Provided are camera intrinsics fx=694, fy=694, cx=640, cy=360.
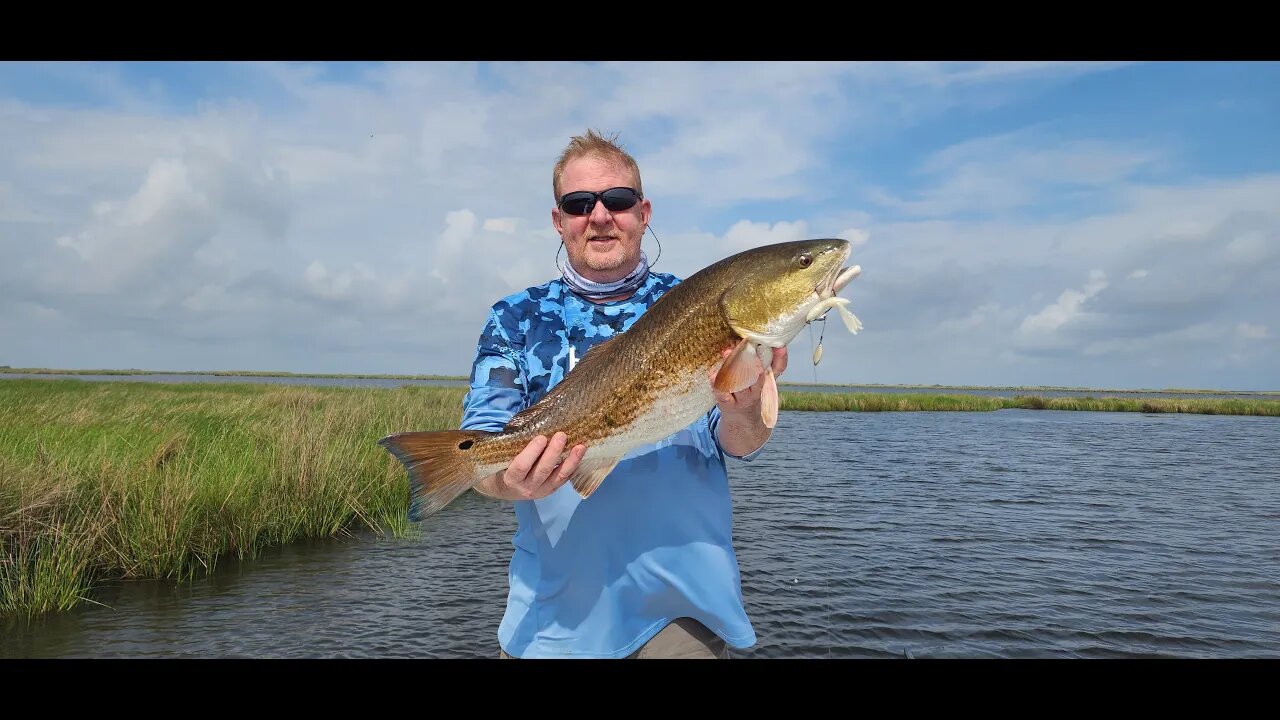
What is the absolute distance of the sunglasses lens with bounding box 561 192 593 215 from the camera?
3.88 meters

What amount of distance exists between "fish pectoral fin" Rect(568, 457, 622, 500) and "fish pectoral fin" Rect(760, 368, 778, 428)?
782mm

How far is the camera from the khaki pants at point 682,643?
3.50 meters

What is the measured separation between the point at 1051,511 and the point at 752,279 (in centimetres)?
2094

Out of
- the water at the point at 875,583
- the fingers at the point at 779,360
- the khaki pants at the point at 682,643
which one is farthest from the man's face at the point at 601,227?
the water at the point at 875,583

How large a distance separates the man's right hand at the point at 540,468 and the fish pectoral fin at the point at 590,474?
1.8 inches

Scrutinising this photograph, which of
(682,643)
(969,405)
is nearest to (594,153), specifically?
(682,643)

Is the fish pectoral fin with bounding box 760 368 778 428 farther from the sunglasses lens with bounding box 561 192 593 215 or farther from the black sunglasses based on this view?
the sunglasses lens with bounding box 561 192 593 215

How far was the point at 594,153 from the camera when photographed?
3932 millimetres

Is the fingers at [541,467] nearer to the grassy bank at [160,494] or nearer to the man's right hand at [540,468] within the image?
the man's right hand at [540,468]

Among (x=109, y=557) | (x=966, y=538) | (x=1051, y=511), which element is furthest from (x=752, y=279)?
(x=1051, y=511)

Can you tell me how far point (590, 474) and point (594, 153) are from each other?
180 cm

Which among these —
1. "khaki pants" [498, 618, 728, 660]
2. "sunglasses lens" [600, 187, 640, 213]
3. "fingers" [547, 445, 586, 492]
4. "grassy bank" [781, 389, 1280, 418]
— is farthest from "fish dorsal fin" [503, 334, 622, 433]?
"grassy bank" [781, 389, 1280, 418]

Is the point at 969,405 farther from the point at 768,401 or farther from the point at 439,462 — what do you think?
the point at 439,462

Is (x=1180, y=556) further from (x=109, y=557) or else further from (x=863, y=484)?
(x=109, y=557)
